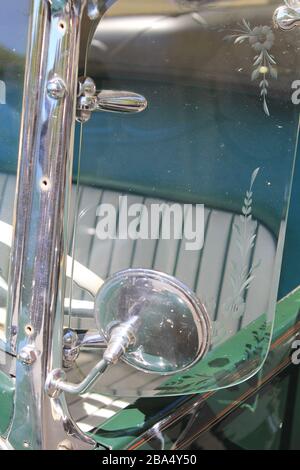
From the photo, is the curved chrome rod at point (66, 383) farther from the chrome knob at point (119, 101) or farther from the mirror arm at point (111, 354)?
the chrome knob at point (119, 101)

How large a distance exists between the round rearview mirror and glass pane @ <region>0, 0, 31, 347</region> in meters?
0.20

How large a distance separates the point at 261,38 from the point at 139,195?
0.94 feet

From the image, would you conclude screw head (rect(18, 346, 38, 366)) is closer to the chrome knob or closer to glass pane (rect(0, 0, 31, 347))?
glass pane (rect(0, 0, 31, 347))


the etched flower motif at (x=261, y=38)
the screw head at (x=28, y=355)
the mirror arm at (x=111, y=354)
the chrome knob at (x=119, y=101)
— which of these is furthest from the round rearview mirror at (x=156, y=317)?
the etched flower motif at (x=261, y=38)

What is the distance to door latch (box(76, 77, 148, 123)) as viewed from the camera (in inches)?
34.1

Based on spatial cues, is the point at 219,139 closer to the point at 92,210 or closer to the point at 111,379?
the point at 92,210

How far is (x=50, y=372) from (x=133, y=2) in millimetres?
555

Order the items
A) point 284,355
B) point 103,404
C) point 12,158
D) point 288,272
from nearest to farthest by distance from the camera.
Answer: point 12,158 < point 103,404 < point 284,355 < point 288,272

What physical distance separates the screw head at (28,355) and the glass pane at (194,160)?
0.07m

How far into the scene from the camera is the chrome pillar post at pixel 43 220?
2.76 feet

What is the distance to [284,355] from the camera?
157cm

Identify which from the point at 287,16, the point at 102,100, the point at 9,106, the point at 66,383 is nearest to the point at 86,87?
the point at 102,100
